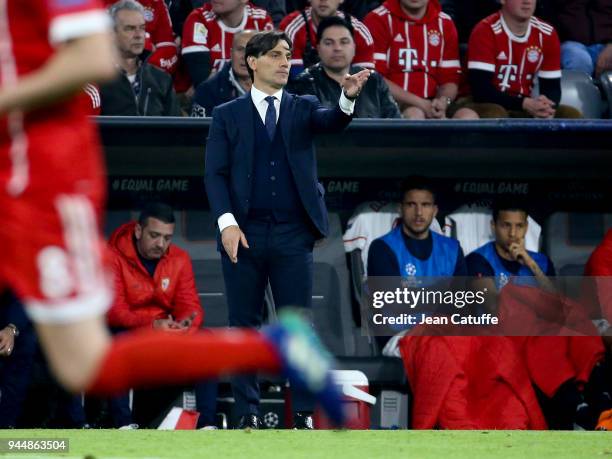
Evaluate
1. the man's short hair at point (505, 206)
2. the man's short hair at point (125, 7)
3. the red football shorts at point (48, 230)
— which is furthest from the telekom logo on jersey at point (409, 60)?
the red football shorts at point (48, 230)

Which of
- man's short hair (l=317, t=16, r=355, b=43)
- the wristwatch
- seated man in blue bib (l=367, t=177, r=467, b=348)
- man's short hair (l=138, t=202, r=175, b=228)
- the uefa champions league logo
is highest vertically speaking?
man's short hair (l=317, t=16, r=355, b=43)

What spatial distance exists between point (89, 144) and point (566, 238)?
5.71 metres

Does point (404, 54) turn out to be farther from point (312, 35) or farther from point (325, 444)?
point (325, 444)

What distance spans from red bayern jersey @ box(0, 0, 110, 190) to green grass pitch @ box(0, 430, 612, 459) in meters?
2.31

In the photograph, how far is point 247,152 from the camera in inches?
255

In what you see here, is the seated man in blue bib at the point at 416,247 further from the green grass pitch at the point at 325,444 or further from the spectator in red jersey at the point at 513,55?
the green grass pitch at the point at 325,444

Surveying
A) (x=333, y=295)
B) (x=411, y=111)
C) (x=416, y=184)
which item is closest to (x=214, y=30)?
(x=411, y=111)

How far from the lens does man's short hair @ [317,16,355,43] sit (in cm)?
780

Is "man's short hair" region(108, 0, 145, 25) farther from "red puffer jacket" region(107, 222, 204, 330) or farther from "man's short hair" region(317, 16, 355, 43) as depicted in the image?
"red puffer jacket" region(107, 222, 204, 330)

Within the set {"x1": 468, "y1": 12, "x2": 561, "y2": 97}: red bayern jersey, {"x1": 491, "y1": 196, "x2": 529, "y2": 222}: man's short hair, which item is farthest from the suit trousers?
{"x1": 468, "y1": 12, "x2": 561, "y2": 97}: red bayern jersey

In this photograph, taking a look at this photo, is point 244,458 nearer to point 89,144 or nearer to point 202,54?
point 89,144

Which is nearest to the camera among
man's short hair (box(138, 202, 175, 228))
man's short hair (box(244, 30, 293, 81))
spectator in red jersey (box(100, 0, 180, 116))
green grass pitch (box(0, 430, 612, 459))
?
green grass pitch (box(0, 430, 612, 459))

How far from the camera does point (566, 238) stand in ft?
27.5

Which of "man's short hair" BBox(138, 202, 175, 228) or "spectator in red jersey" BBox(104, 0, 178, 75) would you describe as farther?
"spectator in red jersey" BBox(104, 0, 178, 75)
